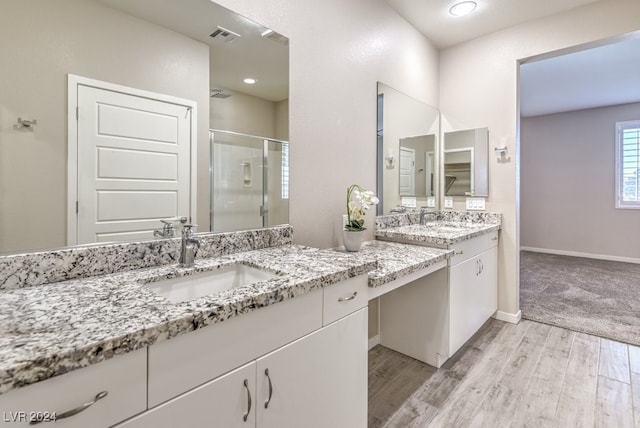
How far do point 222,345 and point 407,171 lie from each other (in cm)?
226

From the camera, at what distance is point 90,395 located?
2.01ft

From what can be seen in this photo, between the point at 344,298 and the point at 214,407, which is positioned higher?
the point at 344,298

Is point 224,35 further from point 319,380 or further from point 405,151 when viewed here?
point 405,151

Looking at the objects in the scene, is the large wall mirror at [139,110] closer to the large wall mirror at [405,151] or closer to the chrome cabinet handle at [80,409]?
the chrome cabinet handle at [80,409]

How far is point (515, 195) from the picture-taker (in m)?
Result: 2.79

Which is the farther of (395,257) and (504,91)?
(504,91)

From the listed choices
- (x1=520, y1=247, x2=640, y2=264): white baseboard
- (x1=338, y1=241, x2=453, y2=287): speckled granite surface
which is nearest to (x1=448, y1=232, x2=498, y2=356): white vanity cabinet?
(x1=338, y1=241, x2=453, y2=287): speckled granite surface

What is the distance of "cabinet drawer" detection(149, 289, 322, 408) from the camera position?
717 mm

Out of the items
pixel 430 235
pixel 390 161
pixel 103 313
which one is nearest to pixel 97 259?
pixel 103 313

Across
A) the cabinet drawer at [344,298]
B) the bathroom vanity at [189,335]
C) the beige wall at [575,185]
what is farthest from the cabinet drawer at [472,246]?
the beige wall at [575,185]

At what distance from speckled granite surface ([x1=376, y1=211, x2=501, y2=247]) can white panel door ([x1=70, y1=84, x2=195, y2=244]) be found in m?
1.43

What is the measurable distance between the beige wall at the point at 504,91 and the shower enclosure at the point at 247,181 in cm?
215

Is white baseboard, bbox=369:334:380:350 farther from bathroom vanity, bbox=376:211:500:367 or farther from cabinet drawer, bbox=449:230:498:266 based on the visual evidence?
cabinet drawer, bbox=449:230:498:266

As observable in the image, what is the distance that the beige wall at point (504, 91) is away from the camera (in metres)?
2.59
